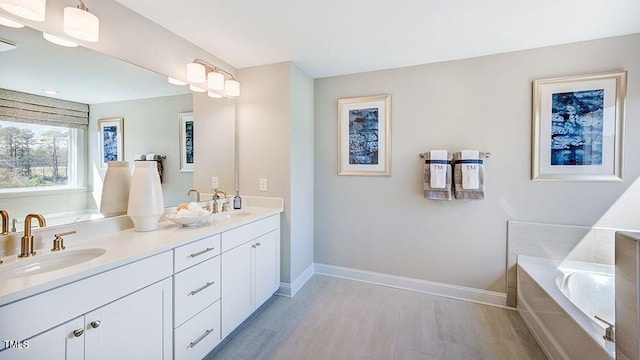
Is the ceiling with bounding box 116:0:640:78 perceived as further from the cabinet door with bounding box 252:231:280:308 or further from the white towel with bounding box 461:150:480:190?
the cabinet door with bounding box 252:231:280:308

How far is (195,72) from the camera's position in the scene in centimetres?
211

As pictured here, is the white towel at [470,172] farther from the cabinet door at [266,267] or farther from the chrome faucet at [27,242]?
the chrome faucet at [27,242]

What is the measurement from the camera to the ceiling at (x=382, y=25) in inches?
67.2

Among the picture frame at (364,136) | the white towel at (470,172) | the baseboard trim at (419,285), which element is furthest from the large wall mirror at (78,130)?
the white towel at (470,172)

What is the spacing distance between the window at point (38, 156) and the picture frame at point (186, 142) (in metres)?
0.65

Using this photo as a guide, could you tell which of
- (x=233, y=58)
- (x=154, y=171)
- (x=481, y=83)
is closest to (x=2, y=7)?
(x=154, y=171)

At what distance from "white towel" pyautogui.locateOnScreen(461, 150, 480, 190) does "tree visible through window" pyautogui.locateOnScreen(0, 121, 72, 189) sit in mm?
2903

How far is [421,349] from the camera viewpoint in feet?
6.09

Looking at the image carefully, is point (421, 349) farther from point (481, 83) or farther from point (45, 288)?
point (481, 83)

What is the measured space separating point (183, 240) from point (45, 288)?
0.60 metres

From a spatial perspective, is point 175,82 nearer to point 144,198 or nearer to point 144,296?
point 144,198


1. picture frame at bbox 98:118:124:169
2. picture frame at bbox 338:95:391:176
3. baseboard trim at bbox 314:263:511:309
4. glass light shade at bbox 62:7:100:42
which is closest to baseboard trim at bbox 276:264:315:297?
baseboard trim at bbox 314:263:511:309

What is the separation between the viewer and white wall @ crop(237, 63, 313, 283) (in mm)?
2570

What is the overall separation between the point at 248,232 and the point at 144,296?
2.85ft
